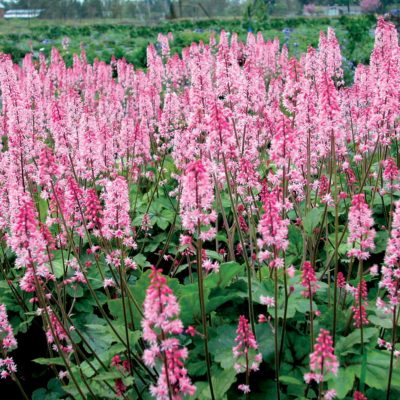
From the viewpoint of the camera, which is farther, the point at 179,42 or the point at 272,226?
the point at 179,42

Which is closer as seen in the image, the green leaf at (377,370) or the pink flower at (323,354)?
the pink flower at (323,354)

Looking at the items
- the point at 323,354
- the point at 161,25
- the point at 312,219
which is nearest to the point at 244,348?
the point at 323,354

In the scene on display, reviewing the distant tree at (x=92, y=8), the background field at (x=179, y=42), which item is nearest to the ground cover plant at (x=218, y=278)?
the background field at (x=179, y=42)

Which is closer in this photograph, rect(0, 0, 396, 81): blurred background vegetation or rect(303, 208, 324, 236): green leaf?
rect(303, 208, 324, 236): green leaf

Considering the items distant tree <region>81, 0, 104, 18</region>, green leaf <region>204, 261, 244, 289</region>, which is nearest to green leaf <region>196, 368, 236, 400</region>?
green leaf <region>204, 261, 244, 289</region>

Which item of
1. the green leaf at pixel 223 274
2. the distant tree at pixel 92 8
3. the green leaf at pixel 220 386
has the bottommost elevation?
the green leaf at pixel 220 386

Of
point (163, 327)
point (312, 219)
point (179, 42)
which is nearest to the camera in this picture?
point (163, 327)

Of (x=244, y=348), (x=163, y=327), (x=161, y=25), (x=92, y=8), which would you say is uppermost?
(x=92, y=8)

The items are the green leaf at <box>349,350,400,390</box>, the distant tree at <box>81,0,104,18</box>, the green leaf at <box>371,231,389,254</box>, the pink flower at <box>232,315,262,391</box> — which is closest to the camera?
the pink flower at <box>232,315,262,391</box>

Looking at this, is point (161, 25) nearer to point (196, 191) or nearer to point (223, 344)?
point (223, 344)

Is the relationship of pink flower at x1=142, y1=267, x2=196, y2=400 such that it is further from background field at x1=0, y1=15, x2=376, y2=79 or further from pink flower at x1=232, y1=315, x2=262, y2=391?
background field at x1=0, y1=15, x2=376, y2=79

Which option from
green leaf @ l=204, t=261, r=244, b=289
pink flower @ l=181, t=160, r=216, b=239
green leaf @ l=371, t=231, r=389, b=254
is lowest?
green leaf @ l=371, t=231, r=389, b=254

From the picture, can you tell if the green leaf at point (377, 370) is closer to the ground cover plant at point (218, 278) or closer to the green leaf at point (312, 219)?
the ground cover plant at point (218, 278)

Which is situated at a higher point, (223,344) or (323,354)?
(323,354)
